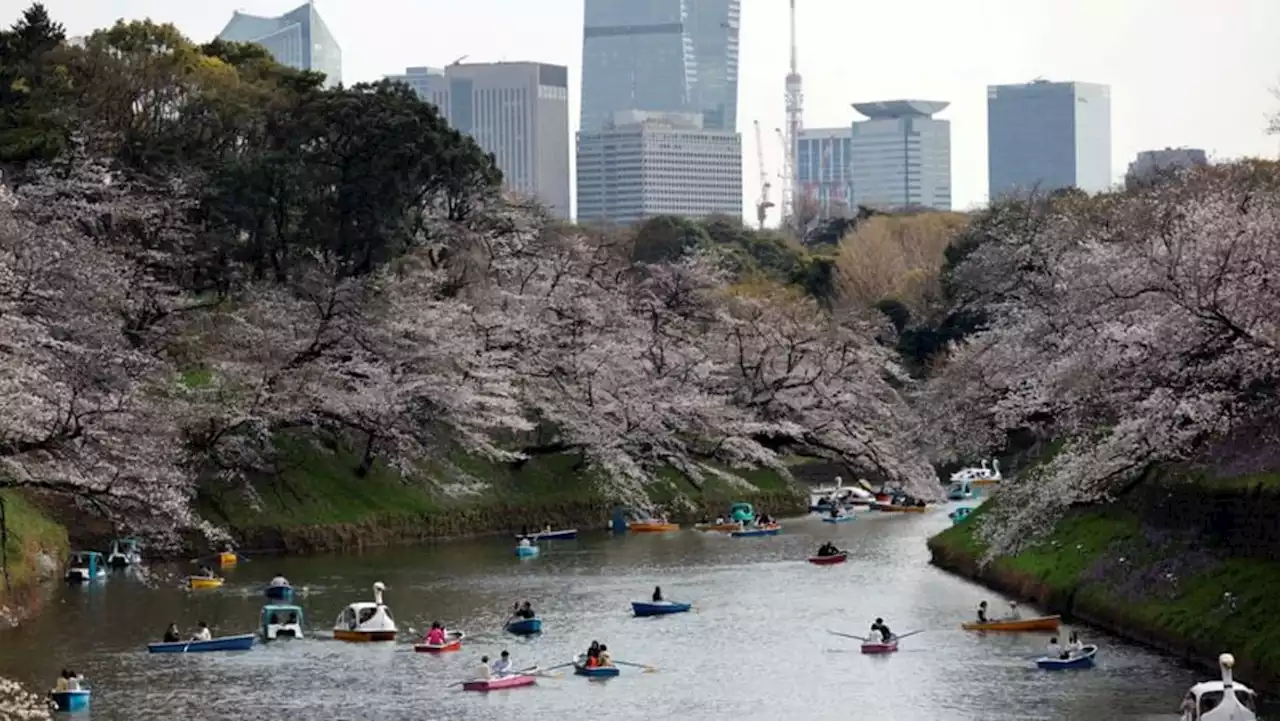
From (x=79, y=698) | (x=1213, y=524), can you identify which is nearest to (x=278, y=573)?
(x=79, y=698)

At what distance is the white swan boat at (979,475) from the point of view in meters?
93.9

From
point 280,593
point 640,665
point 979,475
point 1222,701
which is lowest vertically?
point 640,665

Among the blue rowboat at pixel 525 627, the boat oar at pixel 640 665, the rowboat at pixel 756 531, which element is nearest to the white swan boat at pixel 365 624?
the blue rowboat at pixel 525 627

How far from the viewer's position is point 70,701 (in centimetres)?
3906

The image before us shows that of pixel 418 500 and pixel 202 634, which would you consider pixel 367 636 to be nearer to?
pixel 202 634

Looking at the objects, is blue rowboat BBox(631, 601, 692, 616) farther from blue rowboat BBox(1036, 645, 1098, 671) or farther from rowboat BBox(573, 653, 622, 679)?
blue rowboat BBox(1036, 645, 1098, 671)

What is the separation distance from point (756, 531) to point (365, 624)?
84.4 feet

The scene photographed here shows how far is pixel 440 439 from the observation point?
7375cm

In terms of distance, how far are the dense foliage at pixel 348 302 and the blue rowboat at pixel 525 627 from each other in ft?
41.9

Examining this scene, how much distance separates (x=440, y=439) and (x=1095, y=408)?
3013cm

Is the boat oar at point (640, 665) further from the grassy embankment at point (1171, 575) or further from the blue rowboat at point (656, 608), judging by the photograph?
the grassy embankment at point (1171, 575)

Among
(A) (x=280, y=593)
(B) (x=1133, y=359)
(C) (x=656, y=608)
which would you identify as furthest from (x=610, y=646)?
(B) (x=1133, y=359)

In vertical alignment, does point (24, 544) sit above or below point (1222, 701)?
above

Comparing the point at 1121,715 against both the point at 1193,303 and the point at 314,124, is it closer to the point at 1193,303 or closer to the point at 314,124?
the point at 1193,303
